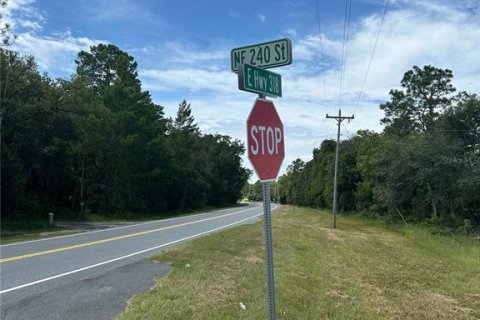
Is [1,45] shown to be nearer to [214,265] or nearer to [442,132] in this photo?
[214,265]

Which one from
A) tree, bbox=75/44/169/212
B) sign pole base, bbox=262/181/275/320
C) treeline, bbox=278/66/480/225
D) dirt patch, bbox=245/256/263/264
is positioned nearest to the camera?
sign pole base, bbox=262/181/275/320

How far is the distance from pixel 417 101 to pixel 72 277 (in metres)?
57.8

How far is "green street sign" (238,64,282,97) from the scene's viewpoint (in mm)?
4539

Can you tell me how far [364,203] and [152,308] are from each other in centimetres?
5334

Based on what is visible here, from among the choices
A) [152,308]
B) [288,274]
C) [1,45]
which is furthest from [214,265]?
[1,45]

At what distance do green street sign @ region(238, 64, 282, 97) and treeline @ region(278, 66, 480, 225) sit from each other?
29317 millimetres

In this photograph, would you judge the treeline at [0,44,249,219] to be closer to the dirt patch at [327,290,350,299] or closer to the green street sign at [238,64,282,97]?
the dirt patch at [327,290,350,299]

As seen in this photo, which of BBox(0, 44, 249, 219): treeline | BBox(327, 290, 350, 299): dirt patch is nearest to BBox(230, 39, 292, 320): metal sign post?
BBox(327, 290, 350, 299): dirt patch

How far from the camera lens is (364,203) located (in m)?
57.3


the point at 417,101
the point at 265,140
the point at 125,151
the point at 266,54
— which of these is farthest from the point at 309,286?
the point at 417,101

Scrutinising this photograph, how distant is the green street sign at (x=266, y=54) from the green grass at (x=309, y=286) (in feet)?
12.1

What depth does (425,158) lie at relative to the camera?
3541cm

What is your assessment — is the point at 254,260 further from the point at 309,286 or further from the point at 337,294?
the point at 337,294

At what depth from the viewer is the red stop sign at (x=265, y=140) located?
4.51 metres
